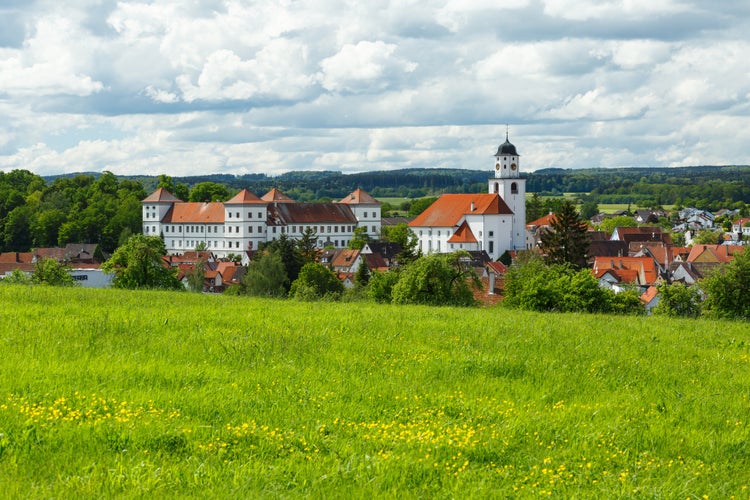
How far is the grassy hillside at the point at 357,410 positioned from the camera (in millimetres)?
7754

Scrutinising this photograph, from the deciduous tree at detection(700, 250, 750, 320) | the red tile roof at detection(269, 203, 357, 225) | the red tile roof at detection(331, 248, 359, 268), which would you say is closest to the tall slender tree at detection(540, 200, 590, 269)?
the red tile roof at detection(331, 248, 359, 268)

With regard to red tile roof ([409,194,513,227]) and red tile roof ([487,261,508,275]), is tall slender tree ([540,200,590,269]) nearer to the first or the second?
red tile roof ([487,261,508,275])

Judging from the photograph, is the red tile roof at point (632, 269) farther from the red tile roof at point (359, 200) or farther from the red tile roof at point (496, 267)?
the red tile roof at point (359, 200)

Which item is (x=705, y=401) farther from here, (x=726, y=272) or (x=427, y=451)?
(x=726, y=272)

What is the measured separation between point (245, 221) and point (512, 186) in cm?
4076

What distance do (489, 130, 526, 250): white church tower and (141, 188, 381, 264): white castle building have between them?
28.9m

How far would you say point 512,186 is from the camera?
123 meters

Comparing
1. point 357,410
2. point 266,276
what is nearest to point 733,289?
point 357,410

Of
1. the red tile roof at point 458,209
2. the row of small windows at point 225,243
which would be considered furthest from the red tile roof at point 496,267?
the row of small windows at point 225,243

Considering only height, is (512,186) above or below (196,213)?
above

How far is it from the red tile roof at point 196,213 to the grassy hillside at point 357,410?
12467 centimetres

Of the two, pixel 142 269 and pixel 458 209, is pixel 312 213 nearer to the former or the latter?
pixel 458 209

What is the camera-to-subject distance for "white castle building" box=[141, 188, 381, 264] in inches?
5394

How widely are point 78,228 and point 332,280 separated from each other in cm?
6877
